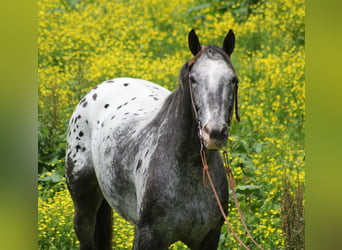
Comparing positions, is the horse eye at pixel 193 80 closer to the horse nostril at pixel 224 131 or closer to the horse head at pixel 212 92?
the horse head at pixel 212 92

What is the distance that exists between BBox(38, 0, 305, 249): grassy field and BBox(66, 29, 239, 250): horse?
1.37m

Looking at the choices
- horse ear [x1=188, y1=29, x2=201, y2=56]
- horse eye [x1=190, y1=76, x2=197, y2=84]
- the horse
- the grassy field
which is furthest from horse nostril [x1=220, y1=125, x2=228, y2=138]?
the grassy field

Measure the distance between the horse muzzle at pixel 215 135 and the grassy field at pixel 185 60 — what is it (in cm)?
222

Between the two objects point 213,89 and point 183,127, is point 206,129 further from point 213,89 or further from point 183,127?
point 183,127

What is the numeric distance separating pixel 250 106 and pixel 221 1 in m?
3.47

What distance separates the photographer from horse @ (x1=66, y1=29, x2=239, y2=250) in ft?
10.3

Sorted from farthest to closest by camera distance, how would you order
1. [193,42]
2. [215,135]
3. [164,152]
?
[164,152] < [193,42] < [215,135]

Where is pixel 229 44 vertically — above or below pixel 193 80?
above

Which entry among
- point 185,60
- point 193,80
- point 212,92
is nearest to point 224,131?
point 212,92

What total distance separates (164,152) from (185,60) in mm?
5712

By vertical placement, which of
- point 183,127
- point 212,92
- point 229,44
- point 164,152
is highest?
point 229,44

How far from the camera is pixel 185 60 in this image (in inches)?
360

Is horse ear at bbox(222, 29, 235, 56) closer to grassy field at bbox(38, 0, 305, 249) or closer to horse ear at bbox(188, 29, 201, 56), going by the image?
horse ear at bbox(188, 29, 201, 56)
